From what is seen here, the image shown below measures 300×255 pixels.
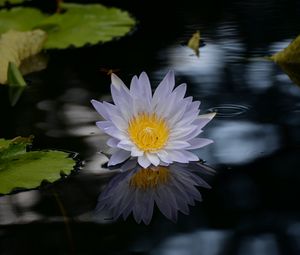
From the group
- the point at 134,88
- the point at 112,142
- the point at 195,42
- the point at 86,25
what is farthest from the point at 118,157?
the point at 86,25

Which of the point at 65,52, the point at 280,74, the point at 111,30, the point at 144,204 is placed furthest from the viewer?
the point at 111,30

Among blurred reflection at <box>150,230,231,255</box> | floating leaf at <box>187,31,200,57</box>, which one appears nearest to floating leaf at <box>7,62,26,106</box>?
floating leaf at <box>187,31,200,57</box>

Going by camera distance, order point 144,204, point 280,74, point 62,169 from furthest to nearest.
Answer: point 280,74
point 62,169
point 144,204

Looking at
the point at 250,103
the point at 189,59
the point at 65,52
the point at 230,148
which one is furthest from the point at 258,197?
the point at 65,52

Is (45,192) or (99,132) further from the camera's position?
(99,132)

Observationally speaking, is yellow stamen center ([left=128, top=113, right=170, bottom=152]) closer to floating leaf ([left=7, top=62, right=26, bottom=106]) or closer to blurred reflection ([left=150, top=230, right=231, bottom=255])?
blurred reflection ([left=150, top=230, right=231, bottom=255])

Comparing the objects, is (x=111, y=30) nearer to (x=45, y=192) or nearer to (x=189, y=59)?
(x=189, y=59)

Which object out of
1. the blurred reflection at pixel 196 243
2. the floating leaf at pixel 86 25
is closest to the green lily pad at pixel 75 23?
the floating leaf at pixel 86 25
